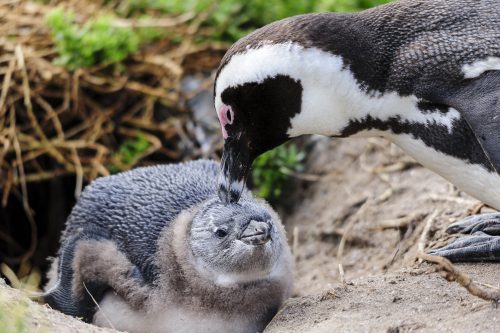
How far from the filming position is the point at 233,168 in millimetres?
3107

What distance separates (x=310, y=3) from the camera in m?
5.20

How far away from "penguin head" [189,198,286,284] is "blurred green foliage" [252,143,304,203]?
4.66ft

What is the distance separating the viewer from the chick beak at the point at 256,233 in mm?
3057

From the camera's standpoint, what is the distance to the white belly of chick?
10.4 feet

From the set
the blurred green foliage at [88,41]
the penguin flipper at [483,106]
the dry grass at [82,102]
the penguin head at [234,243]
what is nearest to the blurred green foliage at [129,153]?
the dry grass at [82,102]

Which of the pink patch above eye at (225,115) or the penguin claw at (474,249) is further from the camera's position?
the penguin claw at (474,249)

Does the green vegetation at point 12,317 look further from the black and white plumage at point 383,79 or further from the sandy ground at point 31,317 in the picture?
the black and white plumage at point 383,79

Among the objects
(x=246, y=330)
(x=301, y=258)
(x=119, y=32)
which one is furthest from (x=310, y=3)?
(x=246, y=330)

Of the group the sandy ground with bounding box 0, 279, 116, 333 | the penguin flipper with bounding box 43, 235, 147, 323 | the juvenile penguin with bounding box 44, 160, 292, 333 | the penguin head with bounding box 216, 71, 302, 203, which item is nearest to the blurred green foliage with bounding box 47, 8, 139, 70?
the juvenile penguin with bounding box 44, 160, 292, 333

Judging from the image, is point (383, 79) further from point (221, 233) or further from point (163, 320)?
point (163, 320)

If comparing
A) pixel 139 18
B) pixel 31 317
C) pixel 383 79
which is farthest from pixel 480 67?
pixel 139 18

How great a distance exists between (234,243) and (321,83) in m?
0.72

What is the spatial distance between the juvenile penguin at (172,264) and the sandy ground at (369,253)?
185 millimetres

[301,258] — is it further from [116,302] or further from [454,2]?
[454,2]
